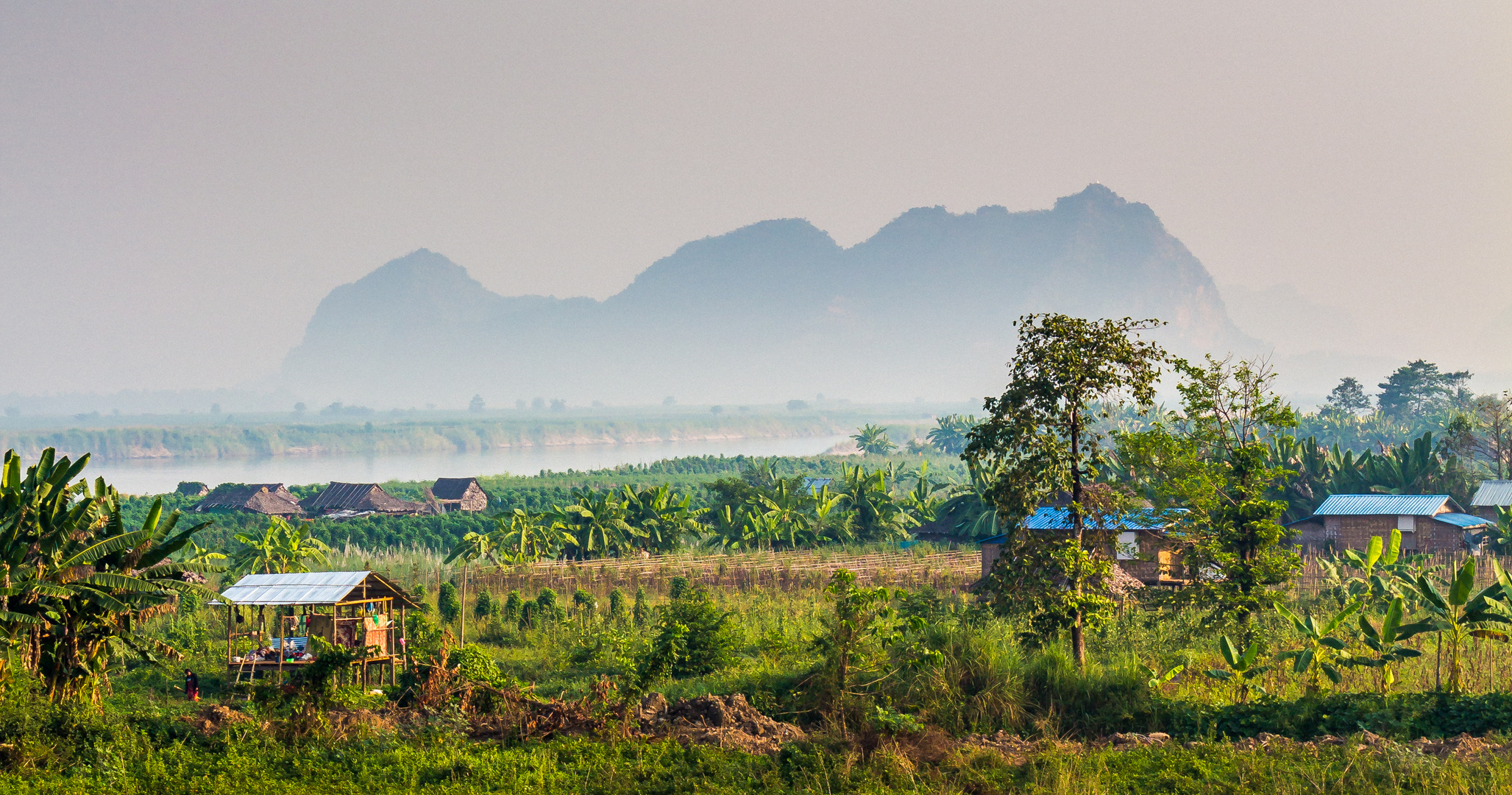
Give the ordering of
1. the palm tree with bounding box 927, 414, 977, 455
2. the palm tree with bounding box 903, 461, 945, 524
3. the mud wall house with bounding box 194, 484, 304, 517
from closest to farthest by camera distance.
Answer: the palm tree with bounding box 903, 461, 945, 524 → the mud wall house with bounding box 194, 484, 304, 517 → the palm tree with bounding box 927, 414, 977, 455

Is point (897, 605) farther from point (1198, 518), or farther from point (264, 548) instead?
point (264, 548)

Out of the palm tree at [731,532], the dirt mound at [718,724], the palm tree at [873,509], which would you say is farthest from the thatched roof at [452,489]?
the dirt mound at [718,724]

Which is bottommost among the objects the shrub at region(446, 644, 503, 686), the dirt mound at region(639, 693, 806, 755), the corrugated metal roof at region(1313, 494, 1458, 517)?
the dirt mound at region(639, 693, 806, 755)

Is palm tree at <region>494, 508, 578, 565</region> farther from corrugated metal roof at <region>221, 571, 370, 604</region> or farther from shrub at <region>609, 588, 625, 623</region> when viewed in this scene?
corrugated metal roof at <region>221, 571, 370, 604</region>

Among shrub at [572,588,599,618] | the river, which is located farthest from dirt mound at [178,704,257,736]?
the river

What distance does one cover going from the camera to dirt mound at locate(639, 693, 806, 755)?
1230 cm

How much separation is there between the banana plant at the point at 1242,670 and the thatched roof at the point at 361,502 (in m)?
37.4

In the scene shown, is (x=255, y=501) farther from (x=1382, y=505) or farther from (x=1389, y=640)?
(x=1389, y=640)

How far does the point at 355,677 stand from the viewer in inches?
642

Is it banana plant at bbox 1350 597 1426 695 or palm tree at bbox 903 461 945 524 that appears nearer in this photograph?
banana plant at bbox 1350 597 1426 695

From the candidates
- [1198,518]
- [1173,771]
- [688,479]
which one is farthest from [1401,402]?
[1173,771]

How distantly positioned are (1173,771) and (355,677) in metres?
11.0

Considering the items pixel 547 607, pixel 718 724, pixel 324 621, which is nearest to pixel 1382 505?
pixel 547 607

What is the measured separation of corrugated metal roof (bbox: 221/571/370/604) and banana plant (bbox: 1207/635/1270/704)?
11.8 meters
